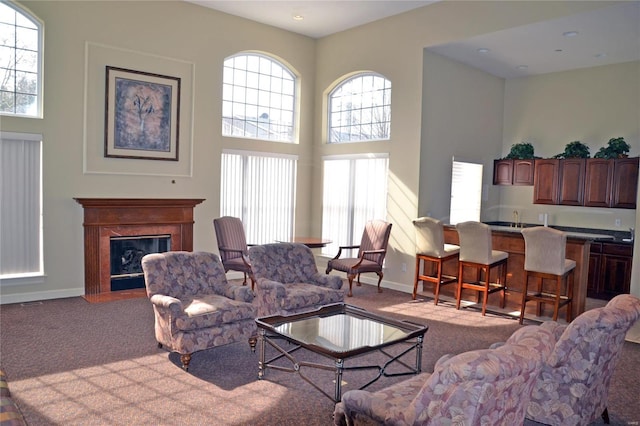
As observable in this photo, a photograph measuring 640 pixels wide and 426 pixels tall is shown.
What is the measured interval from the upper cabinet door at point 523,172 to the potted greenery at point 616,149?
1.06m

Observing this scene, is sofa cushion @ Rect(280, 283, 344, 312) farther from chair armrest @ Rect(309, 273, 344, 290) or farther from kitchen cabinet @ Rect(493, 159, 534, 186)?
kitchen cabinet @ Rect(493, 159, 534, 186)

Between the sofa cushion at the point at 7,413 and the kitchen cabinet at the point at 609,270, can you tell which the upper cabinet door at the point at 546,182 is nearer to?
the kitchen cabinet at the point at 609,270

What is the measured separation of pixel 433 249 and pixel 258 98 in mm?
3727

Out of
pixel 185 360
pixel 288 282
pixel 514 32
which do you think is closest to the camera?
pixel 185 360

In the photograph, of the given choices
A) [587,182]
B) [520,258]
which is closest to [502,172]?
[587,182]

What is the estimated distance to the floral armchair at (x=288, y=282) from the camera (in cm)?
450

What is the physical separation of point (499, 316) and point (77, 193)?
5.37 meters

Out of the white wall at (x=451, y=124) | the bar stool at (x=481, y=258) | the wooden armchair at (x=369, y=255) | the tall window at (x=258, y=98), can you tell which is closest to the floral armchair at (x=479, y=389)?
the bar stool at (x=481, y=258)

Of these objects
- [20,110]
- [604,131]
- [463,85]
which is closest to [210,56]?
[20,110]

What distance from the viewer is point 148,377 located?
145 inches

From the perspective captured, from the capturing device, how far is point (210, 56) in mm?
7051

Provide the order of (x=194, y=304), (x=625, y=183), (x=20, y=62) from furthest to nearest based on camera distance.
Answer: (x=625, y=183), (x=20, y=62), (x=194, y=304)

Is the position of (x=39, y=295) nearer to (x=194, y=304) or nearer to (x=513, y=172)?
(x=194, y=304)

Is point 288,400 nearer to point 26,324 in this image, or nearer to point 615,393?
point 615,393
